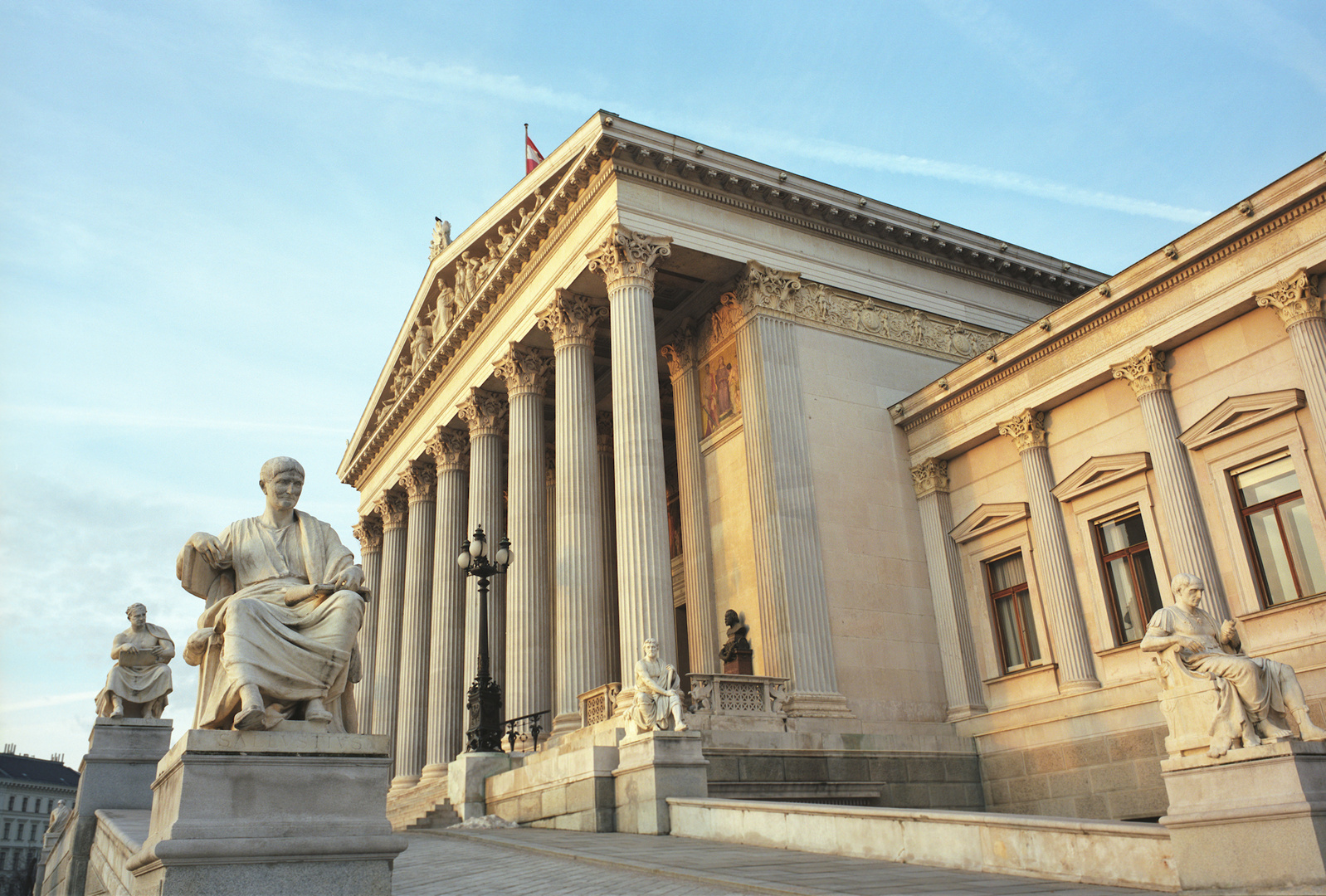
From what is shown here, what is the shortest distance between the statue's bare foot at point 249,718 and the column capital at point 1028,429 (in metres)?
17.7

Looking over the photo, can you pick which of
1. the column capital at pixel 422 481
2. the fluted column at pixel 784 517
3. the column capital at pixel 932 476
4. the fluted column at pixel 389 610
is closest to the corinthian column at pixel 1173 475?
the column capital at pixel 932 476

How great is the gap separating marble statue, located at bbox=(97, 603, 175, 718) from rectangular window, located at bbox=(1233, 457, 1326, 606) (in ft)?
55.9

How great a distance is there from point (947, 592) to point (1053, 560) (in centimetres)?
262

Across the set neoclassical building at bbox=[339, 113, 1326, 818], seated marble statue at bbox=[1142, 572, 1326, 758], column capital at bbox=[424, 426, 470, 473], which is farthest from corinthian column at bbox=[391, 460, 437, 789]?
seated marble statue at bbox=[1142, 572, 1326, 758]

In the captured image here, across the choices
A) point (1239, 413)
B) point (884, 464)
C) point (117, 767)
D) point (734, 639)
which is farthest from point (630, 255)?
point (117, 767)

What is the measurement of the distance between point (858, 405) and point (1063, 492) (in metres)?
4.91

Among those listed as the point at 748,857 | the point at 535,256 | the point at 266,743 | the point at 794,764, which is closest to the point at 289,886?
the point at 266,743

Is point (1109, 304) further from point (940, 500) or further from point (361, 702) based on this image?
point (361, 702)

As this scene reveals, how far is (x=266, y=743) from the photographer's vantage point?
252 inches

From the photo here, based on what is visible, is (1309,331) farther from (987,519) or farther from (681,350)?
(681,350)

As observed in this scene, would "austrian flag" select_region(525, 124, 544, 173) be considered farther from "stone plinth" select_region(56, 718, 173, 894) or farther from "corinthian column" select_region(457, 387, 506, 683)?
"stone plinth" select_region(56, 718, 173, 894)

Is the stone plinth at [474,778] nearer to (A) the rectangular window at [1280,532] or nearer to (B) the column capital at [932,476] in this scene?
(B) the column capital at [932,476]

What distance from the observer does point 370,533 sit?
127 feet

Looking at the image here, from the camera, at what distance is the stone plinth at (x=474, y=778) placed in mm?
18578
